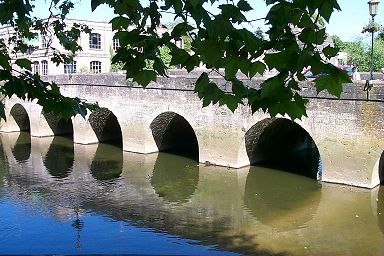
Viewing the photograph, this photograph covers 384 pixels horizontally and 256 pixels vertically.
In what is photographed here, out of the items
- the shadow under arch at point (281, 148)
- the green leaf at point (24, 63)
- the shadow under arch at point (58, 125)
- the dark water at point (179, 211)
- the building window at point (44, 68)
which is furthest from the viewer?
the building window at point (44, 68)

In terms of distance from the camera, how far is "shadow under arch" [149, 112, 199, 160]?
17359 mm

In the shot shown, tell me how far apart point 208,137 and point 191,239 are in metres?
6.34

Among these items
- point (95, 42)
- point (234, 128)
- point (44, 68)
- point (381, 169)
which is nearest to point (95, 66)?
point (95, 42)

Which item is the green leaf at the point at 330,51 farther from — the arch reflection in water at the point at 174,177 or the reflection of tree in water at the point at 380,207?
the arch reflection in water at the point at 174,177

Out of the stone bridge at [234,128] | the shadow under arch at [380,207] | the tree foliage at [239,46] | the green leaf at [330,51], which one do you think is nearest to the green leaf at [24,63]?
the tree foliage at [239,46]

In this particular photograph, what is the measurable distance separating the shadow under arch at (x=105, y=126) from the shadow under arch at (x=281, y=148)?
7.10 m

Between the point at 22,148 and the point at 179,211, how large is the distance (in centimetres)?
1180

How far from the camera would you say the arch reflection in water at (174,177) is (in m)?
12.6

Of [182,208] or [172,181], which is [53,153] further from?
[182,208]

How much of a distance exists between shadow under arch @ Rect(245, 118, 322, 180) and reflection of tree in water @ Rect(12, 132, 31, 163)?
8.95 metres

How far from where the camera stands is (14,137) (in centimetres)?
2386

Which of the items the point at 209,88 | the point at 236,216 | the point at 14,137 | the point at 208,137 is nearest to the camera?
the point at 209,88

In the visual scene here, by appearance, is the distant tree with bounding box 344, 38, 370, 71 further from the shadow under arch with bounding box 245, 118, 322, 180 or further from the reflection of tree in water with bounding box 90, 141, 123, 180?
the reflection of tree in water with bounding box 90, 141, 123, 180

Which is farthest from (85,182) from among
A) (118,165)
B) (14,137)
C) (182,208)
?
(14,137)
